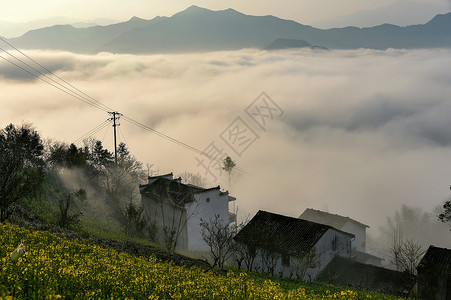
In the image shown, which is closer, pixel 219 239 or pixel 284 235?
pixel 219 239

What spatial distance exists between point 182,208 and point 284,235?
A: 31.8ft

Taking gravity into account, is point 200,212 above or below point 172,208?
below

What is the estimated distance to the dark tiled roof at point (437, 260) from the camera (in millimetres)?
31141

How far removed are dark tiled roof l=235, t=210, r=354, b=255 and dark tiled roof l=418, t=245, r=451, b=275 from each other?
320 inches

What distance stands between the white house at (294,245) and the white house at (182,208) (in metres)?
4.62

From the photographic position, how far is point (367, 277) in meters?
35.0

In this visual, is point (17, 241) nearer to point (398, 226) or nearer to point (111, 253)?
point (111, 253)

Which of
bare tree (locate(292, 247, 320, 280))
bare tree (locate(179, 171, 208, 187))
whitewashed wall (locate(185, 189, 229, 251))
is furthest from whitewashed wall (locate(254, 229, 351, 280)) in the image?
bare tree (locate(179, 171, 208, 187))

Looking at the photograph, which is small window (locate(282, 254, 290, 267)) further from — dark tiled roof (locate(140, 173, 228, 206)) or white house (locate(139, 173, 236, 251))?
dark tiled roof (locate(140, 173, 228, 206))

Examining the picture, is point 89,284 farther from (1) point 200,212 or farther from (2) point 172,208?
(2) point 172,208

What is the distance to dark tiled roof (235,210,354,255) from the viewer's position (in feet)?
120

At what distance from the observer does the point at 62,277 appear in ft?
31.1

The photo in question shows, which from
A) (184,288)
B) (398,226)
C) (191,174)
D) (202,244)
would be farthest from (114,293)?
(398,226)

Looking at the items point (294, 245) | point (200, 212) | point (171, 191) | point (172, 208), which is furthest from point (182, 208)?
point (294, 245)
